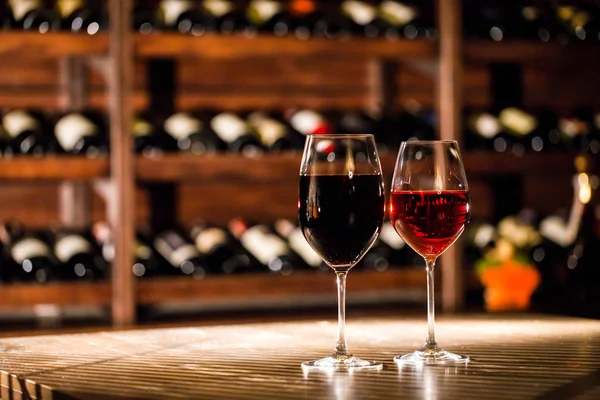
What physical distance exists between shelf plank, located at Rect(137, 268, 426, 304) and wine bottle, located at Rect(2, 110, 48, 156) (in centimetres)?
47

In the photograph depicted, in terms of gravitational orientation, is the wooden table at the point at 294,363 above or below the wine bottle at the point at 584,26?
below

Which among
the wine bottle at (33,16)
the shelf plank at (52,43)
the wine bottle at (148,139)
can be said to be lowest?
the wine bottle at (148,139)

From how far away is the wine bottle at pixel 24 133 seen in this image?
9.05 feet

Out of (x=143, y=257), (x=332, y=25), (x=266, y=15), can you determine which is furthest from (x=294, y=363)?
(x=332, y=25)

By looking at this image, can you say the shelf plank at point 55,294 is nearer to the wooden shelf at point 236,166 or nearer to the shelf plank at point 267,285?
the shelf plank at point 267,285

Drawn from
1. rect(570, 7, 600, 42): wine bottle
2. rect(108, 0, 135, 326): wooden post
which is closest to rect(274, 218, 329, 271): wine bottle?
rect(108, 0, 135, 326): wooden post

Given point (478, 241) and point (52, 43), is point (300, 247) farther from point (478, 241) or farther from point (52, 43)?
point (52, 43)

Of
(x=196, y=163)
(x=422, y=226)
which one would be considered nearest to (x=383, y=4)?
(x=196, y=163)

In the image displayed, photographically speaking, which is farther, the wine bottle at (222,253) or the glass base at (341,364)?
the wine bottle at (222,253)

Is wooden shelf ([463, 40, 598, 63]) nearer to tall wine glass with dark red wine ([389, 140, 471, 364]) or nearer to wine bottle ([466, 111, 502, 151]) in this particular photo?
wine bottle ([466, 111, 502, 151])

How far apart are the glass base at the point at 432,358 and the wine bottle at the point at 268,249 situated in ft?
6.77

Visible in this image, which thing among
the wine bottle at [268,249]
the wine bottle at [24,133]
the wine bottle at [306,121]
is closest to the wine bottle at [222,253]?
the wine bottle at [268,249]

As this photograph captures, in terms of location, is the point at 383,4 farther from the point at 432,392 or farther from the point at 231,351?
the point at 432,392

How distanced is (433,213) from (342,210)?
0.09 meters
